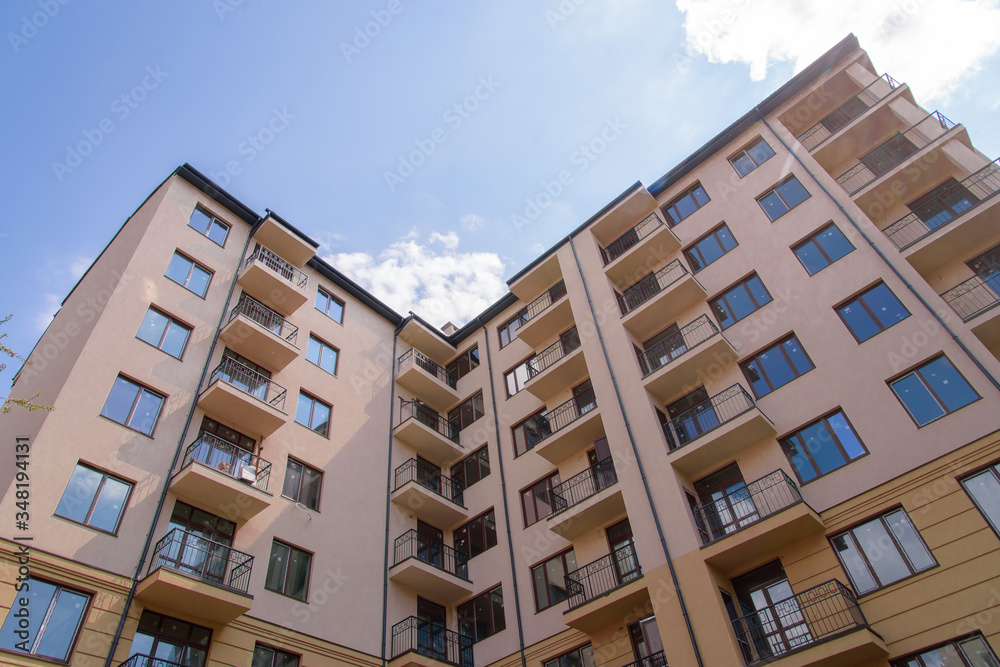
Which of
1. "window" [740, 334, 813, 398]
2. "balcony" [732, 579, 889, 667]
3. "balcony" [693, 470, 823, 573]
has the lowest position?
"balcony" [732, 579, 889, 667]

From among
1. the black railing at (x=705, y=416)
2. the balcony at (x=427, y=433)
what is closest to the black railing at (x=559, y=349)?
the balcony at (x=427, y=433)

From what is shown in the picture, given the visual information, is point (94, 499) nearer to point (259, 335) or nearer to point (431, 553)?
point (259, 335)

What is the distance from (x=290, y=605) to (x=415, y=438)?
29.6 feet

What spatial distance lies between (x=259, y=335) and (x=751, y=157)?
1980 centimetres

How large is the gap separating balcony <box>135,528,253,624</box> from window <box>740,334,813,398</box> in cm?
1571

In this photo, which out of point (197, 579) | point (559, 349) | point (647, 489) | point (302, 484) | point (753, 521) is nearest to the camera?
point (197, 579)

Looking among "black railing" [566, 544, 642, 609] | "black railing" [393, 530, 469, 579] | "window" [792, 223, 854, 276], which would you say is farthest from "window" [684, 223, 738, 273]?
"black railing" [393, 530, 469, 579]

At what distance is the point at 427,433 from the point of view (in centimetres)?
2602

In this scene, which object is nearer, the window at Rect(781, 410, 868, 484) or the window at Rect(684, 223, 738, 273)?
the window at Rect(781, 410, 868, 484)

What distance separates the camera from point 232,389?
19.3 m

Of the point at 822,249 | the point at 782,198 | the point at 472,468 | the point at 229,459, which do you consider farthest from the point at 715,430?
the point at 229,459

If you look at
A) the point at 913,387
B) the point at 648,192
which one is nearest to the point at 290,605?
the point at 913,387

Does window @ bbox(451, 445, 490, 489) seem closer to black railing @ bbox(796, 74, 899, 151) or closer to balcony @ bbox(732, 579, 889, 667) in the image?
balcony @ bbox(732, 579, 889, 667)

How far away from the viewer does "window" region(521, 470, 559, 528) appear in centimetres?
2267
